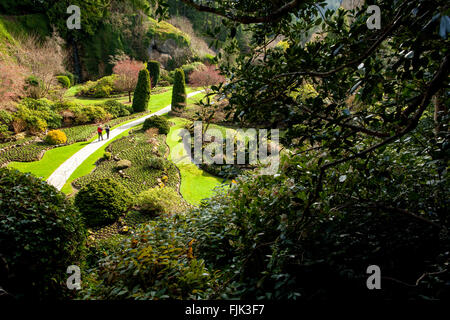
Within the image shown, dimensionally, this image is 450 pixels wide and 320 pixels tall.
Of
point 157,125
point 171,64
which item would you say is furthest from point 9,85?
point 171,64

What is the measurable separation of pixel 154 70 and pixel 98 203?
2236 centimetres

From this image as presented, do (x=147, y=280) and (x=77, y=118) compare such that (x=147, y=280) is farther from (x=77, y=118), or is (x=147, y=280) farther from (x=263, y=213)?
(x=77, y=118)

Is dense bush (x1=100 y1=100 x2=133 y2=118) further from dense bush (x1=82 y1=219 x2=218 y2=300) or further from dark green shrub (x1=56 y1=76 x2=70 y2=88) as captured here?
dense bush (x1=82 y1=219 x2=218 y2=300)

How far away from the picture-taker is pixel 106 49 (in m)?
27.4

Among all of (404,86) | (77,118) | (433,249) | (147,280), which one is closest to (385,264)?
(433,249)

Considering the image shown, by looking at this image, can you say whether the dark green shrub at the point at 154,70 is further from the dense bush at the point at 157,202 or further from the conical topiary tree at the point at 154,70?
the dense bush at the point at 157,202

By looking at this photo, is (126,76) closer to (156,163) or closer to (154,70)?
(154,70)

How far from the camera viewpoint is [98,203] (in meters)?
7.32

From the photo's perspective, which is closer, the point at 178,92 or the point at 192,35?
the point at 178,92

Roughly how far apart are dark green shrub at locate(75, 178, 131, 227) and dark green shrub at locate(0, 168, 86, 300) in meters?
3.61

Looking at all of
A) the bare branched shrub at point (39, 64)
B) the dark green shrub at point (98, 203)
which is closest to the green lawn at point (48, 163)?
the dark green shrub at point (98, 203)

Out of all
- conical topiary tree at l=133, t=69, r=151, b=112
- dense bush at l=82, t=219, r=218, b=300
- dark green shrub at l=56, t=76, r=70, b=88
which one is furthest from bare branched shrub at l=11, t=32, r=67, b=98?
dense bush at l=82, t=219, r=218, b=300

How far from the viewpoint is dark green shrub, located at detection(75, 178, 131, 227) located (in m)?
7.20

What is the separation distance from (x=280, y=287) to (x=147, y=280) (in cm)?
127
